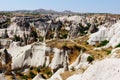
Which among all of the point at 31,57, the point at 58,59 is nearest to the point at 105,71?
the point at 58,59

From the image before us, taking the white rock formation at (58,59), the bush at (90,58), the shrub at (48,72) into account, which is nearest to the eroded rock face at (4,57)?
the white rock formation at (58,59)

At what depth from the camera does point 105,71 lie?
115ft

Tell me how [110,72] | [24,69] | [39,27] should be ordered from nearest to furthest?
[110,72]
[24,69]
[39,27]

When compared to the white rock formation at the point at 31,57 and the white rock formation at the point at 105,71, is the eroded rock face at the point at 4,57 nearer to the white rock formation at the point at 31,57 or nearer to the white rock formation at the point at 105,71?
the white rock formation at the point at 31,57

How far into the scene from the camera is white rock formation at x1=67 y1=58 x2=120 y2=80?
33312 millimetres

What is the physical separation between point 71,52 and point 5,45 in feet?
138

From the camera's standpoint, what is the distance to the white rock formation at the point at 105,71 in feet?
109

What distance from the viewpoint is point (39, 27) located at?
607ft

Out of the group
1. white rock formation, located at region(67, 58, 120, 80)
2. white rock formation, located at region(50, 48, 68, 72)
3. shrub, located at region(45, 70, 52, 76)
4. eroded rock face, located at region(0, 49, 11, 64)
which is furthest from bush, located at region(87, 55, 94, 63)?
eroded rock face, located at region(0, 49, 11, 64)

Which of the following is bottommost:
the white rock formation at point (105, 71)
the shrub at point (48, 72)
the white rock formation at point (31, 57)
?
the shrub at point (48, 72)

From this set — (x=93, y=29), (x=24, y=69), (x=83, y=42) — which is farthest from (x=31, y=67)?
(x=93, y=29)

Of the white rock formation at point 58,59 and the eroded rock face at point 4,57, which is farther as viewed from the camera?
the eroded rock face at point 4,57

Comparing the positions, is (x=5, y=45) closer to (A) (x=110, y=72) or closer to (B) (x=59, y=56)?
(B) (x=59, y=56)

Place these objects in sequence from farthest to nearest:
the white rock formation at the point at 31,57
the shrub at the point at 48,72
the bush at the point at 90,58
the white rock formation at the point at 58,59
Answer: the white rock formation at the point at 31,57 → the white rock formation at the point at 58,59 → the shrub at the point at 48,72 → the bush at the point at 90,58
